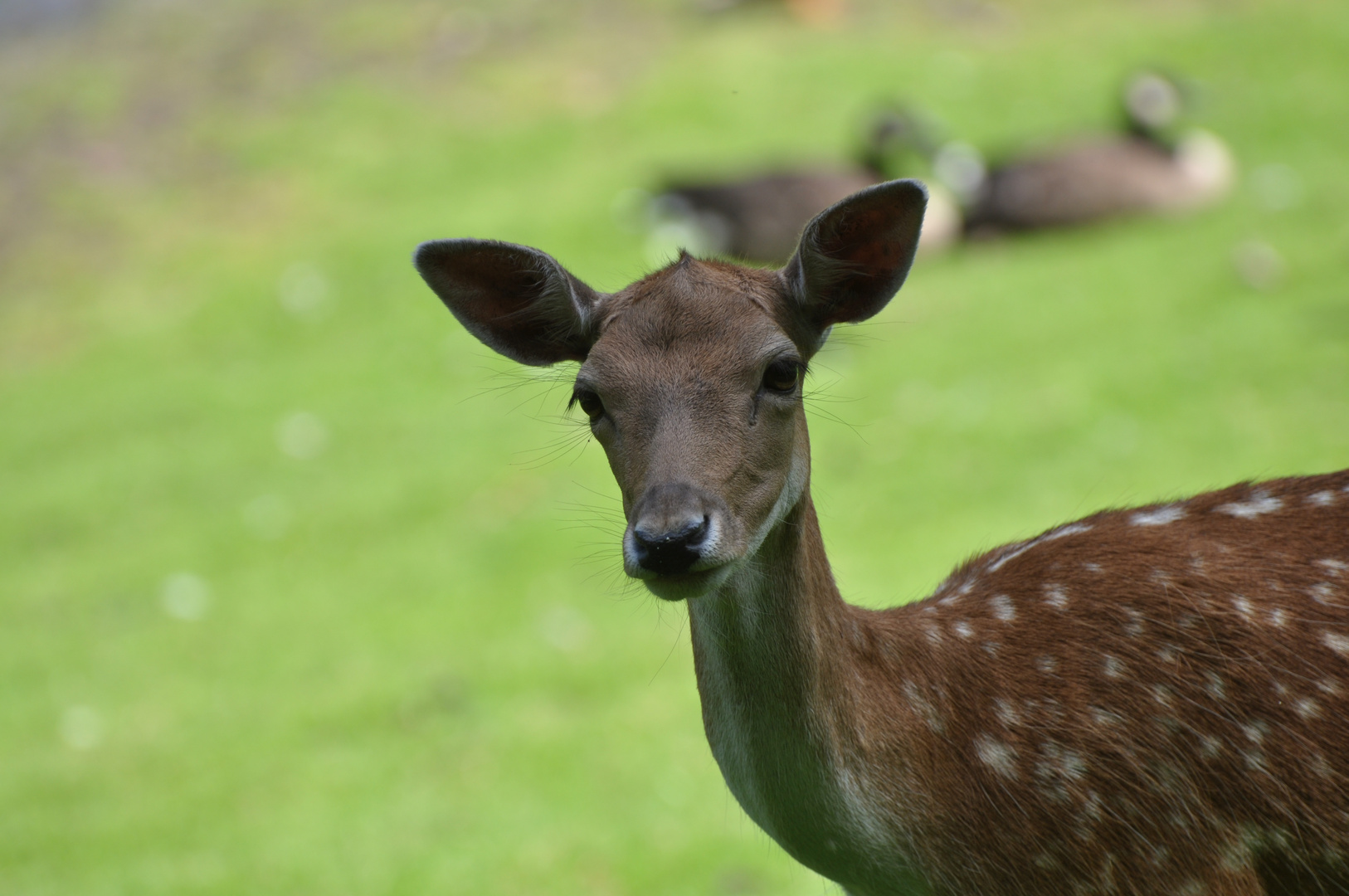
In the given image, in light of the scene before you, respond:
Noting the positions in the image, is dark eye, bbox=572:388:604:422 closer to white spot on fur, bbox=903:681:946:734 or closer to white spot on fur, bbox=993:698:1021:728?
white spot on fur, bbox=903:681:946:734

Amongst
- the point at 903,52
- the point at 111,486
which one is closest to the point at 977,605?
the point at 111,486

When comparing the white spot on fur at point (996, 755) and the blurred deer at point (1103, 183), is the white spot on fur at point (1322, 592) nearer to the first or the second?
the white spot on fur at point (996, 755)

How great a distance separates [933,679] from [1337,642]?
3.23ft

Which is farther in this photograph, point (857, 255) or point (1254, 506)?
point (1254, 506)

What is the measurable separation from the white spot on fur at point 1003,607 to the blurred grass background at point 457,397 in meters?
0.92

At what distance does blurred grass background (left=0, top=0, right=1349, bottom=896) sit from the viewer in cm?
733

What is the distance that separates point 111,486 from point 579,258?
4416 mm

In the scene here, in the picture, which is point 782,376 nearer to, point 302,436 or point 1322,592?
point 1322,592

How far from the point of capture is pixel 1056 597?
3.70m

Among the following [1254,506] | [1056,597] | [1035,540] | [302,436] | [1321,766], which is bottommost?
[1321,766]

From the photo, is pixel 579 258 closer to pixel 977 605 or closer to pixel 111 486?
pixel 111 486

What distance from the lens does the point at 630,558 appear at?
114 inches

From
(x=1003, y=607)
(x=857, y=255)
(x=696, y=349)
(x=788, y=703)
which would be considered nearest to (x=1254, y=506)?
(x=1003, y=607)

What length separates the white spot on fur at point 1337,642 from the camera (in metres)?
3.42
